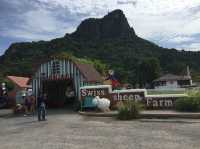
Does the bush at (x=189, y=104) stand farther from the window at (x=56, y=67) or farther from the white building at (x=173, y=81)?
the white building at (x=173, y=81)

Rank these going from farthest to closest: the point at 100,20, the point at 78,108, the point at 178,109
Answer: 1. the point at 100,20
2. the point at 78,108
3. the point at 178,109

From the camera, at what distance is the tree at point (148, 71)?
292 ft

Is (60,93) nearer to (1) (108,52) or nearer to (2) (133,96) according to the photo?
(2) (133,96)

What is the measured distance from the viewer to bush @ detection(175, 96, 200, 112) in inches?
760

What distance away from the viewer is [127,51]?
106 metres

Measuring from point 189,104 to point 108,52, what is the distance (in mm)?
80083

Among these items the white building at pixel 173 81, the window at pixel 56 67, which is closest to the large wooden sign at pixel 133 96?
the window at pixel 56 67

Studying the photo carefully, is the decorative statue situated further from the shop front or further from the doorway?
the doorway

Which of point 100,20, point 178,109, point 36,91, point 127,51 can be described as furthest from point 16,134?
point 100,20

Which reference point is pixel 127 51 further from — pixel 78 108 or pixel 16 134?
pixel 16 134

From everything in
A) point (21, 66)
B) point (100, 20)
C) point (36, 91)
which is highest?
point (100, 20)

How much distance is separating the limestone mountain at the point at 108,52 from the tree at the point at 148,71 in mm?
1693

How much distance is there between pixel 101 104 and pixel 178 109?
490cm

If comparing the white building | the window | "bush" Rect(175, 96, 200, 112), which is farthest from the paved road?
the white building
